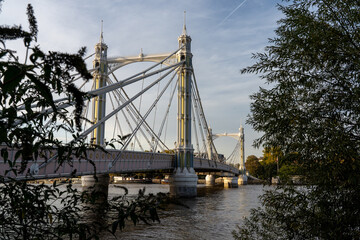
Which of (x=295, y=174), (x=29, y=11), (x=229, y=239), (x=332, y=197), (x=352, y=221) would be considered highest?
(x=29, y=11)

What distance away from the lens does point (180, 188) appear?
28.4 m

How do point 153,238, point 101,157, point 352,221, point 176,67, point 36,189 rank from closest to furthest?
1. point 36,189
2. point 352,221
3. point 153,238
4. point 101,157
5. point 176,67

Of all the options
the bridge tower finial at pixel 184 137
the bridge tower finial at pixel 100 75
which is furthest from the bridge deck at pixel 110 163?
the bridge tower finial at pixel 100 75

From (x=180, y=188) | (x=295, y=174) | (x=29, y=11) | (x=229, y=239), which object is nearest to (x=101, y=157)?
(x=229, y=239)

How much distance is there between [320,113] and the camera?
500 centimetres

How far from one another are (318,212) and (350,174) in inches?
41.4

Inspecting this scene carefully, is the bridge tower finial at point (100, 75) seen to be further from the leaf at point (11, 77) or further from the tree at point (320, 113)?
the leaf at point (11, 77)

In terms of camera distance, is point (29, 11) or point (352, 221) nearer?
point (29, 11)

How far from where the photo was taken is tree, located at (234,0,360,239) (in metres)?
4.59

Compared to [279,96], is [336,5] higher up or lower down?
higher up

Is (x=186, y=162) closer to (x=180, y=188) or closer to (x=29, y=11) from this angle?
(x=180, y=188)

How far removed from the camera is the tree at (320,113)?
4590mm

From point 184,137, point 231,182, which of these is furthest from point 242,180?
point 184,137

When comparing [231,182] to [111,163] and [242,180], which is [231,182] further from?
[111,163]
